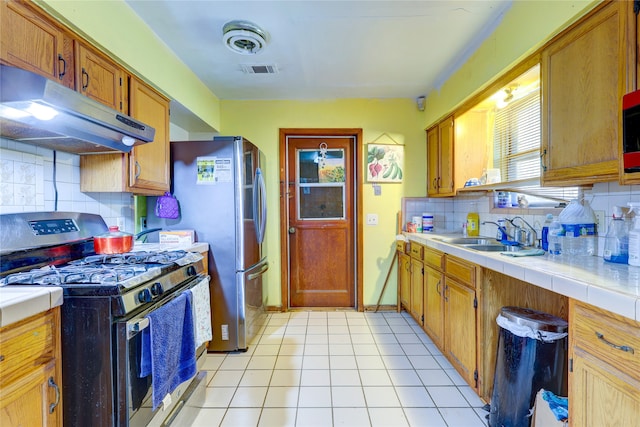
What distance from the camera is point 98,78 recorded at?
1.59 m

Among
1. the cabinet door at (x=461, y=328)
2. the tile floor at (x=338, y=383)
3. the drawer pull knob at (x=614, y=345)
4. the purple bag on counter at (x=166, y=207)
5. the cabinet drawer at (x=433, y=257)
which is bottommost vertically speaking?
the tile floor at (x=338, y=383)

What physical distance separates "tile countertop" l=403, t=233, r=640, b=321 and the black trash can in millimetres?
253

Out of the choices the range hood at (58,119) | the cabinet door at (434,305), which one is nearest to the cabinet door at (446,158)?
the cabinet door at (434,305)

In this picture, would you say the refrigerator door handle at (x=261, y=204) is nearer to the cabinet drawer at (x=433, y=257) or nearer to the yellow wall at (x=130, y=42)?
the yellow wall at (x=130, y=42)

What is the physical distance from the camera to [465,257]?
71.2 inches

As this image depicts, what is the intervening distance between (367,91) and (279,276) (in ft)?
7.15

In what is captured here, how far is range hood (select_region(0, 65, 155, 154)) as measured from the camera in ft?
3.38

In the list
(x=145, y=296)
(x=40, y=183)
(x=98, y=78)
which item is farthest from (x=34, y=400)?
(x=98, y=78)

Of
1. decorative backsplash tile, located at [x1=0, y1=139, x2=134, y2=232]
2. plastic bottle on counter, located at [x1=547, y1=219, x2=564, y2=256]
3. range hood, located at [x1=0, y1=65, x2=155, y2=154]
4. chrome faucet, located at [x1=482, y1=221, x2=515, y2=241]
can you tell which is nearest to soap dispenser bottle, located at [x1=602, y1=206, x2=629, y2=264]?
plastic bottle on counter, located at [x1=547, y1=219, x2=564, y2=256]

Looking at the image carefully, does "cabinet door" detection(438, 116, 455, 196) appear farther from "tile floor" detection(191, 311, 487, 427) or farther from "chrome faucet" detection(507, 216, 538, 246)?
"tile floor" detection(191, 311, 487, 427)

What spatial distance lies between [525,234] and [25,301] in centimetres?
264

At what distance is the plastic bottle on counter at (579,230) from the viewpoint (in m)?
1.58

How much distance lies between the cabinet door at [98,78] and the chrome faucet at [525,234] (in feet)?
9.07

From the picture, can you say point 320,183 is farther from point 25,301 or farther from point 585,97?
point 25,301
